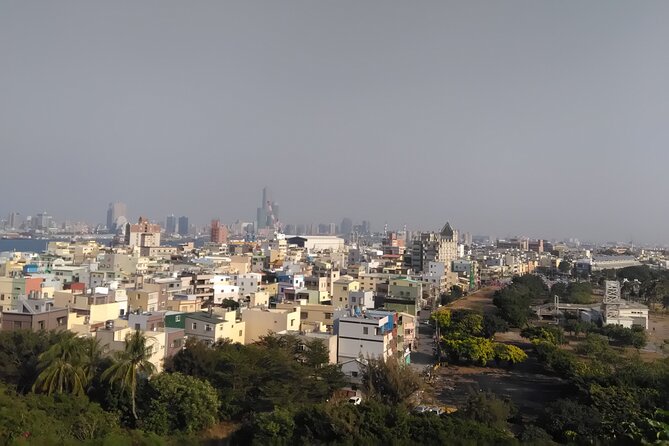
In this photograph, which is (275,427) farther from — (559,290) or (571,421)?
(559,290)

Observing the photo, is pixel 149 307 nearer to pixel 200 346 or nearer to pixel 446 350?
pixel 200 346

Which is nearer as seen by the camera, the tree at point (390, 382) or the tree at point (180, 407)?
the tree at point (180, 407)

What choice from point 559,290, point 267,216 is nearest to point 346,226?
point 267,216

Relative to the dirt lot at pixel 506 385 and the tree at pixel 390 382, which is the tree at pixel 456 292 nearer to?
the dirt lot at pixel 506 385

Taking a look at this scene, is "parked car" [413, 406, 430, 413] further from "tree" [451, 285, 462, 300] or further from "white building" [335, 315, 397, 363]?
"tree" [451, 285, 462, 300]

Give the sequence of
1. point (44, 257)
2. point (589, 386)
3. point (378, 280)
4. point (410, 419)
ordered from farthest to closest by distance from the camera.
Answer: point (44, 257) < point (378, 280) < point (589, 386) < point (410, 419)

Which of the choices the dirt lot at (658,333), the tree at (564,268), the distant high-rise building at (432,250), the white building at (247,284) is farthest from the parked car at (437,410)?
the tree at (564,268)

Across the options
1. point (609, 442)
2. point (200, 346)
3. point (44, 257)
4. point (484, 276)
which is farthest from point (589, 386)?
point (484, 276)
